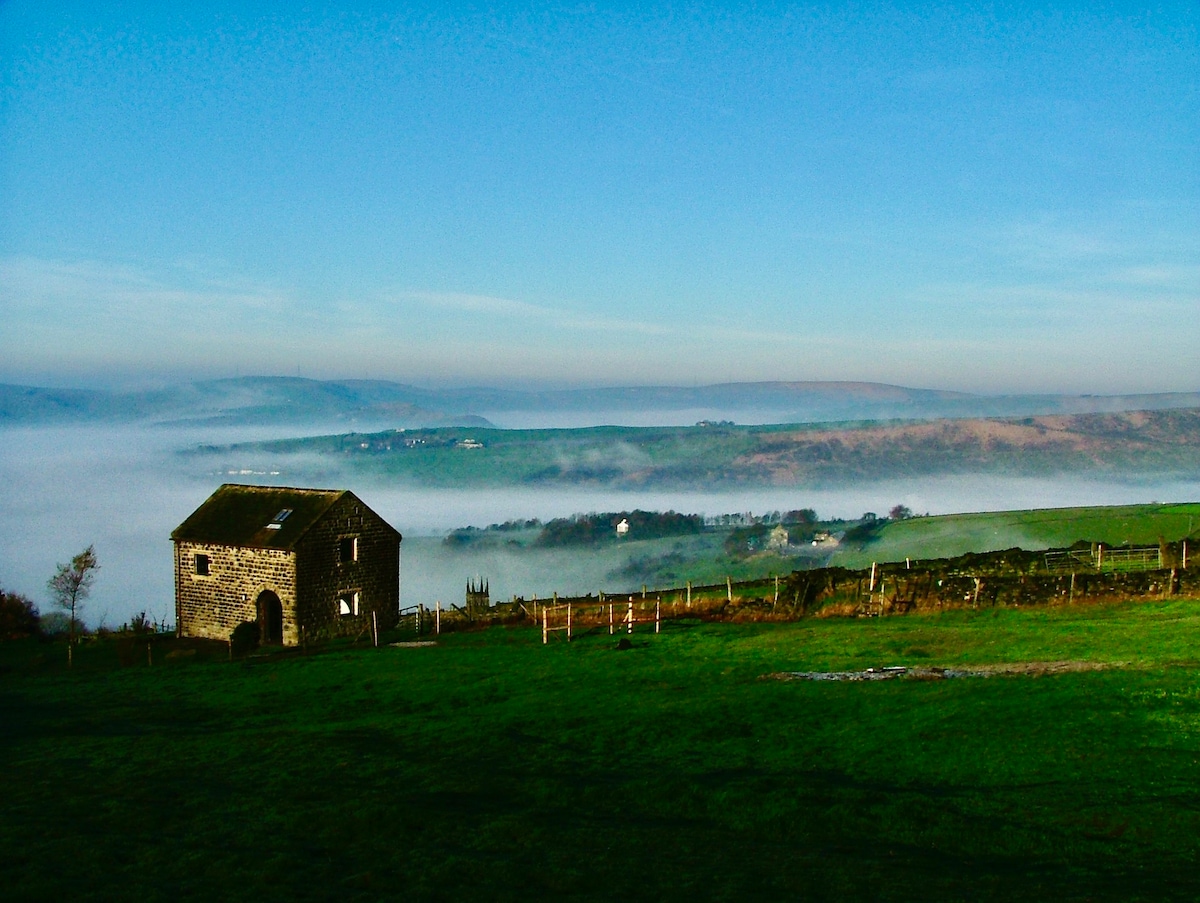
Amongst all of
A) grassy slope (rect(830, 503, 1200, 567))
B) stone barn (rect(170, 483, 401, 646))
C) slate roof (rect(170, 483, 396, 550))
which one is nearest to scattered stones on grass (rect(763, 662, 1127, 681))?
stone barn (rect(170, 483, 401, 646))

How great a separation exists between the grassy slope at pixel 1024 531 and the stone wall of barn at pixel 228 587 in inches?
1960

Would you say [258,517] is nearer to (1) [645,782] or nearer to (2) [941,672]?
(2) [941,672]

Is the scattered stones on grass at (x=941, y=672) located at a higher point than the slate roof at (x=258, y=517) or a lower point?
lower

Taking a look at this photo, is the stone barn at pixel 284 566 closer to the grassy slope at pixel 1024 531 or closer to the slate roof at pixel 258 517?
the slate roof at pixel 258 517

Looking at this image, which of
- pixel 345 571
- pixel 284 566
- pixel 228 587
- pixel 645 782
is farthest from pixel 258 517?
pixel 645 782

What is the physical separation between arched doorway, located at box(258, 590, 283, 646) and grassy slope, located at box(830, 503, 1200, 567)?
50.1 m

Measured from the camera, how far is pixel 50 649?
159 feet

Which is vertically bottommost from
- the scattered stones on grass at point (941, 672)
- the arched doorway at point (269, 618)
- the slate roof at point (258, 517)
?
the arched doorway at point (269, 618)

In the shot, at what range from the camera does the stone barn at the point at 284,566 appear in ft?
157

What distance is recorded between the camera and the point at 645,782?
20.2m

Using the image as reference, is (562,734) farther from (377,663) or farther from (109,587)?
(109,587)

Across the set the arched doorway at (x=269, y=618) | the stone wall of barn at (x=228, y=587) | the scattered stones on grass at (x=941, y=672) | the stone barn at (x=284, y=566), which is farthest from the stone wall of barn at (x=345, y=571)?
the scattered stones on grass at (x=941, y=672)

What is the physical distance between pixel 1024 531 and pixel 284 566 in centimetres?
6058

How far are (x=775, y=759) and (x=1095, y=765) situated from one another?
597 centimetres
